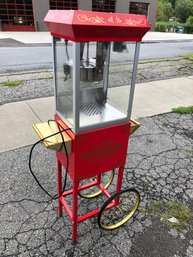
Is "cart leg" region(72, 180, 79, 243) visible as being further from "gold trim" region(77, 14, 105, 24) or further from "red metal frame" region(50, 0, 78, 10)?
"red metal frame" region(50, 0, 78, 10)

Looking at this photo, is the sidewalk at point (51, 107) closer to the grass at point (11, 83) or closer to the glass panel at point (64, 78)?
the glass panel at point (64, 78)

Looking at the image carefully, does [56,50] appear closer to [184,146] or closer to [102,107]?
[102,107]

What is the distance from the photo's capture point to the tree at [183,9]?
4747 centimetres

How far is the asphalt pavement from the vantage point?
Result: 221 cm

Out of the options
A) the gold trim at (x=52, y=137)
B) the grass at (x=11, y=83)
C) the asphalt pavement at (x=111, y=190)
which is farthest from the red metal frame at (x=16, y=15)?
the gold trim at (x=52, y=137)

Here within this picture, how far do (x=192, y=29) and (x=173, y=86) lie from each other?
31904 mm

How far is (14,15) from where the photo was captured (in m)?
19.5

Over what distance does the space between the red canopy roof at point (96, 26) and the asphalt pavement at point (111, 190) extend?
78cm

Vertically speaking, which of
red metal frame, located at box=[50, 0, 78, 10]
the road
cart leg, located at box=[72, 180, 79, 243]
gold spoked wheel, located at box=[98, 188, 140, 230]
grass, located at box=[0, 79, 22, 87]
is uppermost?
red metal frame, located at box=[50, 0, 78, 10]

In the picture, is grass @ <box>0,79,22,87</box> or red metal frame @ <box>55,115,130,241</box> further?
grass @ <box>0,79,22,87</box>

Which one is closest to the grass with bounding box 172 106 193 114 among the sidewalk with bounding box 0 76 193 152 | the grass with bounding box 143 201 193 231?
the sidewalk with bounding box 0 76 193 152

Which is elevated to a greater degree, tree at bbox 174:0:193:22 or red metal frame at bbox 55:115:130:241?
tree at bbox 174:0:193:22

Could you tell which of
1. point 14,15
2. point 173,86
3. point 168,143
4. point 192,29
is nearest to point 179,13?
point 192,29

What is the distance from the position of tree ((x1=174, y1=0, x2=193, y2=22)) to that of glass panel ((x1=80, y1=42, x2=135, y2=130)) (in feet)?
179
